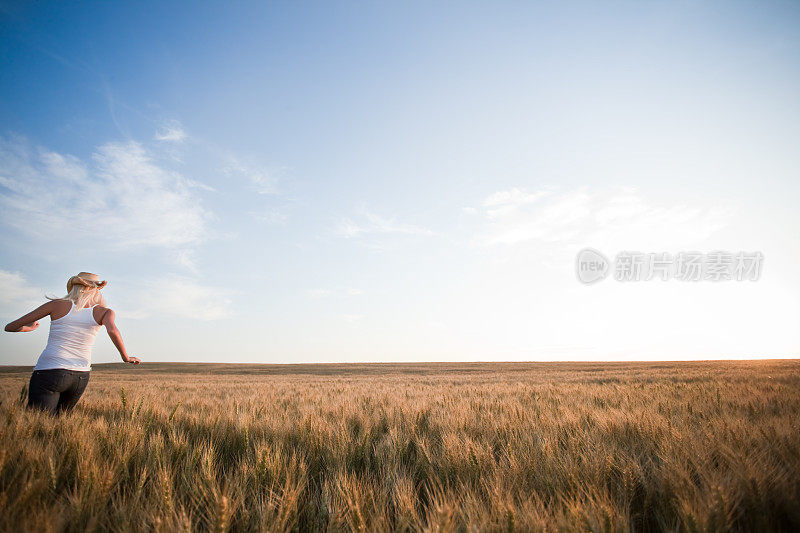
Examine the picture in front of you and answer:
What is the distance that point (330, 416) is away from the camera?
4.55 meters

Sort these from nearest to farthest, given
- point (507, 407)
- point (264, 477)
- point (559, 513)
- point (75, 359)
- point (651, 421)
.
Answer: point (559, 513) → point (264, 477) → point (651, 421) → point (75, 359) → point (507, 407)

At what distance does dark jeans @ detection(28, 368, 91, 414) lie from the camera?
4.05 metres

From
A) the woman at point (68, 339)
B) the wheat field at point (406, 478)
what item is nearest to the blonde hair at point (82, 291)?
the woman at point (68, 339)

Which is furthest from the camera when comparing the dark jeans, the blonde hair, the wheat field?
the blonde hair

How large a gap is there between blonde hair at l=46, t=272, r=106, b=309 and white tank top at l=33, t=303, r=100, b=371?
0.08 m

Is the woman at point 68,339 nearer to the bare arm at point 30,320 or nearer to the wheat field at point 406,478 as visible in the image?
the bare arm at point 30,320

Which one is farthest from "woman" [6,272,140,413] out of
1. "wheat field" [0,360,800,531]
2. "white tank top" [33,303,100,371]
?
"wheat field" [0,360,800,531]

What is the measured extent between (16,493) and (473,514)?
8.03ft

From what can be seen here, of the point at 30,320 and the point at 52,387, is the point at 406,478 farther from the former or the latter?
the point at 30,320

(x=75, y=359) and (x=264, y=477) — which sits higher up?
(x=75, y=359)

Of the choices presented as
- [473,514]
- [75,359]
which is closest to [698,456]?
[473,514]

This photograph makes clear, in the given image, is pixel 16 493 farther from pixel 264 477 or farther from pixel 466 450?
pixel 466 450

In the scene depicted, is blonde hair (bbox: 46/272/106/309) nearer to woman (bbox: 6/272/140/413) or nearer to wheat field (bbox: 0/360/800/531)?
woman (bbox: 6/272/140/413)

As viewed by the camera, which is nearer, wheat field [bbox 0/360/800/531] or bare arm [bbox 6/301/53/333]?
wheat field [bbox 0/360/800/531]
